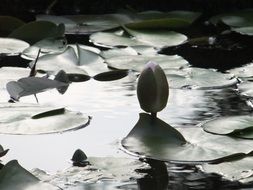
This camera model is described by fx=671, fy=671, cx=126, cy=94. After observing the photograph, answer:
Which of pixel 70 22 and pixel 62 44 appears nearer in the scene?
pixel 62 44

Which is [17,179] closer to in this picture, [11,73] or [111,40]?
[11,73]

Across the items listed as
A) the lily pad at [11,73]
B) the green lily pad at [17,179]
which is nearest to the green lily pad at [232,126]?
the green lily pad at [17,179]

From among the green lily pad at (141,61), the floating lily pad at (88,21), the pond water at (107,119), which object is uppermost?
the floating lily pad at (88,21)

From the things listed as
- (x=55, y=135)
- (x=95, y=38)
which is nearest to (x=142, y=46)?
(x=95, y=38)

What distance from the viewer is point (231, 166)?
1.15m

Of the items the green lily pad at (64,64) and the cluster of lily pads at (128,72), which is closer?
the cluster of lily pads at (128,72)

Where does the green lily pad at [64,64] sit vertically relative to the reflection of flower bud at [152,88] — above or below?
below

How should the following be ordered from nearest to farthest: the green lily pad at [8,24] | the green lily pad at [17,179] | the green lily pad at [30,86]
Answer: the green lily pad at [17,179]
the green lily pad at [30,86]
the green lily pad at [8,24]

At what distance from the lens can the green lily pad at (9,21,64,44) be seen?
2.07 meters

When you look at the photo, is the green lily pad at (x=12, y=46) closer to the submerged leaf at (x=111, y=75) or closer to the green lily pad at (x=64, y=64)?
the green lily pad at (x=64, y=64)

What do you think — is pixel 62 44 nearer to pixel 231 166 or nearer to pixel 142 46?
pixel 142 46

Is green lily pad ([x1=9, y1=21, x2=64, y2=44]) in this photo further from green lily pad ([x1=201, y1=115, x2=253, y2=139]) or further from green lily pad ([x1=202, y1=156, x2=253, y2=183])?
green lily pad ([x1=202, y1=156, x2=253, y2=183])

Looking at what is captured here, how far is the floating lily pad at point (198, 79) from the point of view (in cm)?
162

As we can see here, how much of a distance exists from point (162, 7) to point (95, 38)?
569 mm
